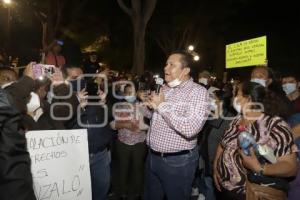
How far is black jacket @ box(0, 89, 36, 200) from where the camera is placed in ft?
6.23

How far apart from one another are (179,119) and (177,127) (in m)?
0.09

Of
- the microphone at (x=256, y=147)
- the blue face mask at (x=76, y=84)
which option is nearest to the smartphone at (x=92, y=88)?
the blue face mask at (x=76, y=84)

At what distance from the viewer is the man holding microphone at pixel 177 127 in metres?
4.15

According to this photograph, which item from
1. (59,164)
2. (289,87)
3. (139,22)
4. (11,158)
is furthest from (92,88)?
(139,22)

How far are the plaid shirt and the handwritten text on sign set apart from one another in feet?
2.88

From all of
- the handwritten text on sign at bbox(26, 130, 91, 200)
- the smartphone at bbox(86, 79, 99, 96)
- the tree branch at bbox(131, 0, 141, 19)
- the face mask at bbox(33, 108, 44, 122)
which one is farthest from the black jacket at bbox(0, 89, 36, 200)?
the tree branch at bbox(131, 0, 141, 19)

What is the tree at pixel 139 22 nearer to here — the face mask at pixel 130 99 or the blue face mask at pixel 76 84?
the face mask at pixel 130 99

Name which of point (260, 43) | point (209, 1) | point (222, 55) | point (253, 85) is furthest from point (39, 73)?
point (222, 55)

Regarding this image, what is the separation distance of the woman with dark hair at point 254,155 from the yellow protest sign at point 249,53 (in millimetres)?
6059

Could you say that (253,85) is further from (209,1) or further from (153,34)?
(153,34)

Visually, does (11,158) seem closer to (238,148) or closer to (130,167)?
(238,148)

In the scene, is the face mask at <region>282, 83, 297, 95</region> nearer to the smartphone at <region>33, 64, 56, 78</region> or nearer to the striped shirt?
the striped shirt

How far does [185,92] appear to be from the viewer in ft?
14.3

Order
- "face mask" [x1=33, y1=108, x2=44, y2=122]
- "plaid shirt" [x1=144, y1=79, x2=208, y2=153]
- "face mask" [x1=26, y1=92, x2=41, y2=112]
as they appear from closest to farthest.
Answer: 1. "face mask" [x1=26, y1=92, x2=41, y2=112]
2. "face mask" [x1=33, y1=108, x2=44, y2=122]
3. "plaid shirt" [x1=144, y1=79, x2=208, y2=153]
